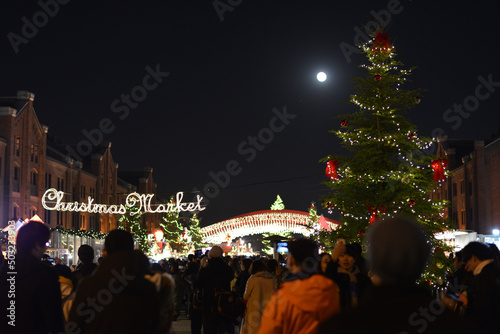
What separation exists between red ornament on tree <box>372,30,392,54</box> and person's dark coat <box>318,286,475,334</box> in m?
18.3

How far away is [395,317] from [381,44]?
62.0ft

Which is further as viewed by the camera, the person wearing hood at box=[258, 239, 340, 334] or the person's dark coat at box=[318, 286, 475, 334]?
the person wearing hood at box=[258, 239, 340, 334]

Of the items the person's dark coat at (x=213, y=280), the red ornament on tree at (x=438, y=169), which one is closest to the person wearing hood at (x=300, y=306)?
the person's dark coat at (x=213, y=280)

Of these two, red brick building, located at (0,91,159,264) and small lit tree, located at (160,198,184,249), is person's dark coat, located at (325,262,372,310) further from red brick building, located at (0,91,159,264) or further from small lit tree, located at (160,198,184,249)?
small lit tree, located at (160,198,184,249)

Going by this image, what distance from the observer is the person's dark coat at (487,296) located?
685cm

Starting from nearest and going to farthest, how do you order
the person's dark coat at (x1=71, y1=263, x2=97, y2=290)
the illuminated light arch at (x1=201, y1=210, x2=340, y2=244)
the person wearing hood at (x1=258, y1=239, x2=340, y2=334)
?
the person wearing hood at (x1=258, y1=239, x2=340, y2=334)
the person's dark coat at (x1=71, y1=263, x2=97, y2=290)
the illuminated light arch at (x1=201, y1=210, x2=340, y2=244)

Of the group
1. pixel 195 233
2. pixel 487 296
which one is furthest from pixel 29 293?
pixel 195 233

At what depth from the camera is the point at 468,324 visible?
2.56 meters

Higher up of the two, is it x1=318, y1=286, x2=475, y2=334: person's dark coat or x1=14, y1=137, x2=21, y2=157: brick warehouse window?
x1=14, y1=137, x2=21, y2=157: brick warehouse window

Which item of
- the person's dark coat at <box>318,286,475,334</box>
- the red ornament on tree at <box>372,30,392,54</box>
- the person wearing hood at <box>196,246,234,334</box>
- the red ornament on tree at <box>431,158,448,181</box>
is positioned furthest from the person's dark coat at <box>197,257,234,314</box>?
the red ornament on tree at <box>372,30,392,54</box>

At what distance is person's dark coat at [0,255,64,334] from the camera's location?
5.32 metres

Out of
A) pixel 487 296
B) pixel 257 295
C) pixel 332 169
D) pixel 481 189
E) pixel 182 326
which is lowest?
pixel 182 326

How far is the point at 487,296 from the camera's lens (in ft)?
22.9

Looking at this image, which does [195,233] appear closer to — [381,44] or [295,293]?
[381,44]
